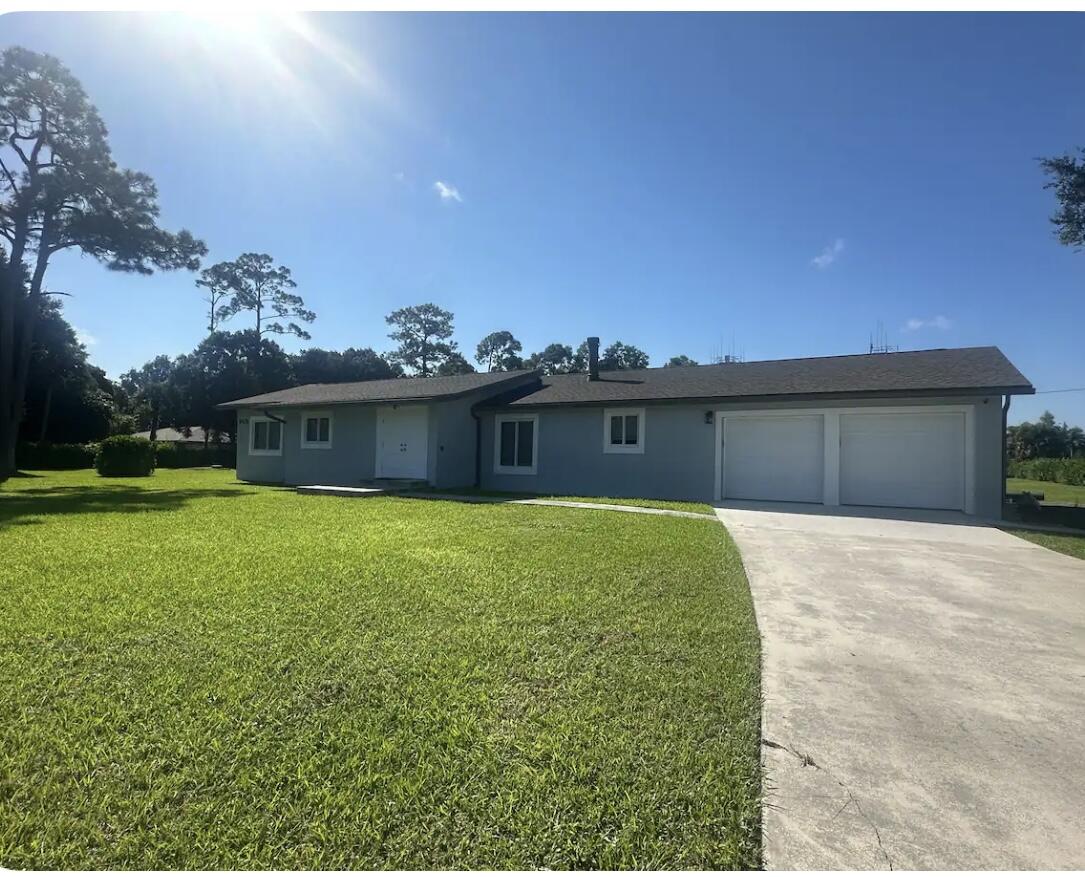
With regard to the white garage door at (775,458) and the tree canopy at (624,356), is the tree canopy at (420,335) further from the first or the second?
the white garage door at (775,458)

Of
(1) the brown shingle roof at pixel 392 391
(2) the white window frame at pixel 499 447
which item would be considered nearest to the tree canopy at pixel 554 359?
(1) the brown shingle roof at pixel 392 391

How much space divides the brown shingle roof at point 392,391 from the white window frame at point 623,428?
3782mm

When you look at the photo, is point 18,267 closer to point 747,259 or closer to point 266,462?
point 266,462

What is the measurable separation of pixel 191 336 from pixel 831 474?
46.1 meters

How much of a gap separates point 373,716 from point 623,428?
1206 cm

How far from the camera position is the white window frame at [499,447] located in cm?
1534

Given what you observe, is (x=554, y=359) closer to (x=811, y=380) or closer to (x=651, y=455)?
(x=651, y=455)

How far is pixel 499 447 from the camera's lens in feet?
52.4

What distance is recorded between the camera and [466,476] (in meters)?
15.9

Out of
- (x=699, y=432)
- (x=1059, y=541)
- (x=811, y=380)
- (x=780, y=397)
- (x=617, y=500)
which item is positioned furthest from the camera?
A: (x=699, y=432)

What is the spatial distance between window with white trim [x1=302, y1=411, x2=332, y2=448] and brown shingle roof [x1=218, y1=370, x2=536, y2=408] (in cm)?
53

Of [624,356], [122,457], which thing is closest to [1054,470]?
[624,356]

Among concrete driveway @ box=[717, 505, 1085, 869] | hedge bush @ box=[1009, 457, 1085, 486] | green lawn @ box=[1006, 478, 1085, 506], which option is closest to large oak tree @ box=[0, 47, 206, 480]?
concrete driveway @ box=[717, 505, 1085, 869]

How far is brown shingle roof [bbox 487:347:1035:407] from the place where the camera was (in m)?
11.2
